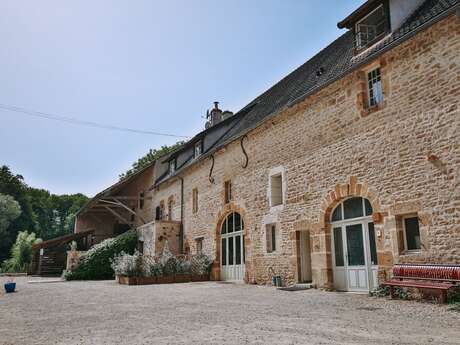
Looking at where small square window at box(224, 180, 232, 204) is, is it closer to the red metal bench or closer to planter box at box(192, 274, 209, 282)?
planter box at box(192, 274, 209, 282)

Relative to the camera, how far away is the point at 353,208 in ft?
30.7

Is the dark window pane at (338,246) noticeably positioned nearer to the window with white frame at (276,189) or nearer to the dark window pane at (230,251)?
the window with white frame at (276,189)

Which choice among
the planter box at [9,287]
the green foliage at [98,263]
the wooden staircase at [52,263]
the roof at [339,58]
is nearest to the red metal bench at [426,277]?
the roof at [339,58]

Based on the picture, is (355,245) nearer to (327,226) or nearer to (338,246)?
(338,246)

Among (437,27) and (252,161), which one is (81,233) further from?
(437,27)

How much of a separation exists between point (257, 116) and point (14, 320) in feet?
33.0

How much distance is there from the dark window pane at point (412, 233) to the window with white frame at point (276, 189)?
4.27m

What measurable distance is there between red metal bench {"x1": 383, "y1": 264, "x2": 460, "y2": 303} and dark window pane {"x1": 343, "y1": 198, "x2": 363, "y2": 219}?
68.5 inches

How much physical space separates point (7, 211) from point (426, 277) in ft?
121

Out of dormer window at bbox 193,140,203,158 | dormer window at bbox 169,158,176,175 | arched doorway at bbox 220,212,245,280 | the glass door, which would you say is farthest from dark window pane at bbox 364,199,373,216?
dormer window at bbox 169,158,176,175

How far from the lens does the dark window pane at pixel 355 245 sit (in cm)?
911

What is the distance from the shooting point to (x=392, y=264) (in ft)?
26.3

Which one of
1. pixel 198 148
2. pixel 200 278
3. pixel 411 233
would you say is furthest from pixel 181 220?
pixel 411 233

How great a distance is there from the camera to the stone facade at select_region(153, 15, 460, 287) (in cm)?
737
